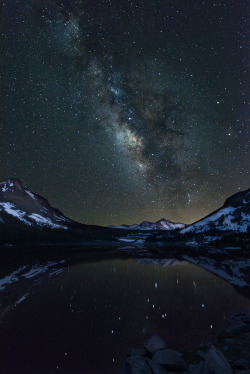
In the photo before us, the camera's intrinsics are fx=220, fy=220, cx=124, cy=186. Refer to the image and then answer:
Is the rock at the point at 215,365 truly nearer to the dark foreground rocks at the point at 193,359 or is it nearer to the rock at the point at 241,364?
the dark foreground rocks at the point at 193,359

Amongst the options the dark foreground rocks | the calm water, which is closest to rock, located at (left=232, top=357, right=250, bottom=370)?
the dark foreground rocks

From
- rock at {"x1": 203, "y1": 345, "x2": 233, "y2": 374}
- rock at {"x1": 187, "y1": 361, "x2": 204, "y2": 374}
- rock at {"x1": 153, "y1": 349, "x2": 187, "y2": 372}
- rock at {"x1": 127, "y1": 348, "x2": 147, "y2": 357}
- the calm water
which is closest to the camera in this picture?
rock at {"x1": 203, "y1": 345, "x2": 233, "y2": 374}

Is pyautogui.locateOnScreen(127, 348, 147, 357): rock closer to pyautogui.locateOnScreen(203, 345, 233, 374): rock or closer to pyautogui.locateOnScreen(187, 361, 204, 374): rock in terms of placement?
pyautogui.locateOnScreen(187, 361, 204, 374): rock

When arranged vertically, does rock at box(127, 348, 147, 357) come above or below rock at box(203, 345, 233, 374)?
below

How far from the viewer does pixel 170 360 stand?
11.3 m

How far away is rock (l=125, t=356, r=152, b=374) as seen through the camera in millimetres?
10350

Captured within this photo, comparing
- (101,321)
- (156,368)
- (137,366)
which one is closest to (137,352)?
(137,366)

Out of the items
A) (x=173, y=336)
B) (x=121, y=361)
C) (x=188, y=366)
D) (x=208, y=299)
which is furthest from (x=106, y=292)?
(x=188, y=366)

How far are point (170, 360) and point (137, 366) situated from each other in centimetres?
188

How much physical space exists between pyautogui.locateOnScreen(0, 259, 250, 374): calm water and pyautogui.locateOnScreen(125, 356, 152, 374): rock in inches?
67.1

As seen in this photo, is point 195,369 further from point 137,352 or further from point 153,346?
point 137,352

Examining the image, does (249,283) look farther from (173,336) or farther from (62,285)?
(62,285)

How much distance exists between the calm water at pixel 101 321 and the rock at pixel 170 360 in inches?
97.4

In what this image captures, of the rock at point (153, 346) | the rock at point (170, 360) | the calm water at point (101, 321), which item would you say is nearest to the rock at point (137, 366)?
the rock at point (170, 360)
